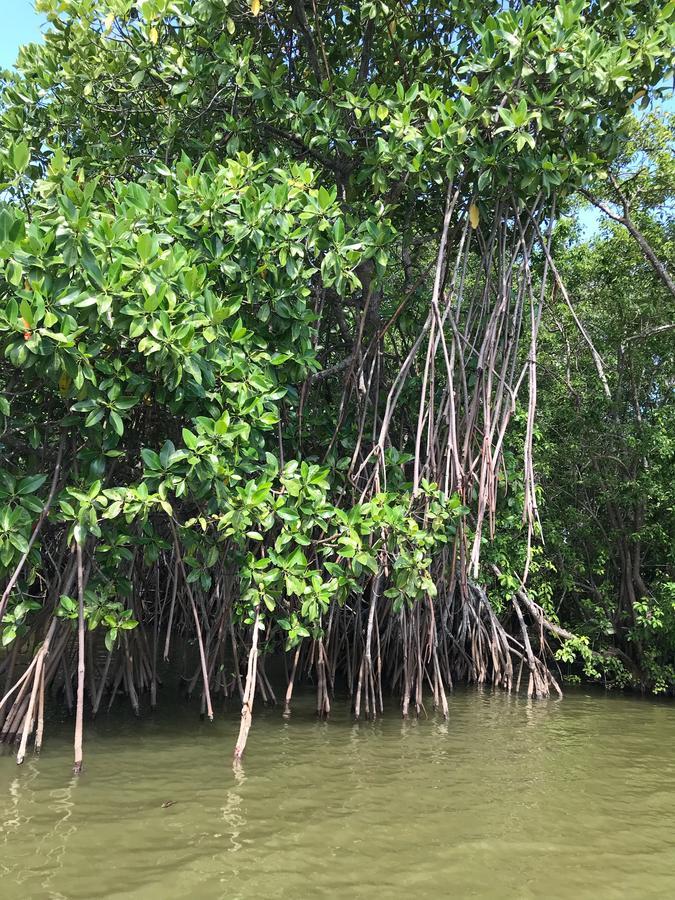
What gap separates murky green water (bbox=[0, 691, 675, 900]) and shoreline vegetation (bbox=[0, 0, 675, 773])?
12.5 inches

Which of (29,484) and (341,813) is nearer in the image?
(341,813)

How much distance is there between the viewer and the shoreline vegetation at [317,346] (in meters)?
3.29

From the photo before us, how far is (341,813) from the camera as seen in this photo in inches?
111

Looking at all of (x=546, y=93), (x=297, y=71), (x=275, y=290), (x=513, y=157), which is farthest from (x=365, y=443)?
(x=297, y=71)

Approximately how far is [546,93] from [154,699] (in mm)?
4333

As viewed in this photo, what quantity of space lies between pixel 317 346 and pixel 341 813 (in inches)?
111

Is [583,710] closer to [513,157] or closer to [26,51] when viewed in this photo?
[513,157]

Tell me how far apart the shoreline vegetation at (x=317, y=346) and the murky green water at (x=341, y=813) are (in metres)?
0.32

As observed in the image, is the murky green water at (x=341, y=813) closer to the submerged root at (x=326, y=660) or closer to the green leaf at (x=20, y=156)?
the submerged root at (x=326, y=660)

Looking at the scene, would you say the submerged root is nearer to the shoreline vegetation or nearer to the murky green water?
the shoreline vegetation

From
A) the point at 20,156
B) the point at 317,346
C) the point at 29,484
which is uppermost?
the point at 20,156

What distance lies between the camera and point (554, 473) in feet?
20.0

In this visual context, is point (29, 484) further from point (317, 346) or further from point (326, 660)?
point (326, 660)

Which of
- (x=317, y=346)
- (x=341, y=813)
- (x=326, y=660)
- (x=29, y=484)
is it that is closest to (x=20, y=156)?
(x=29, y=484)
